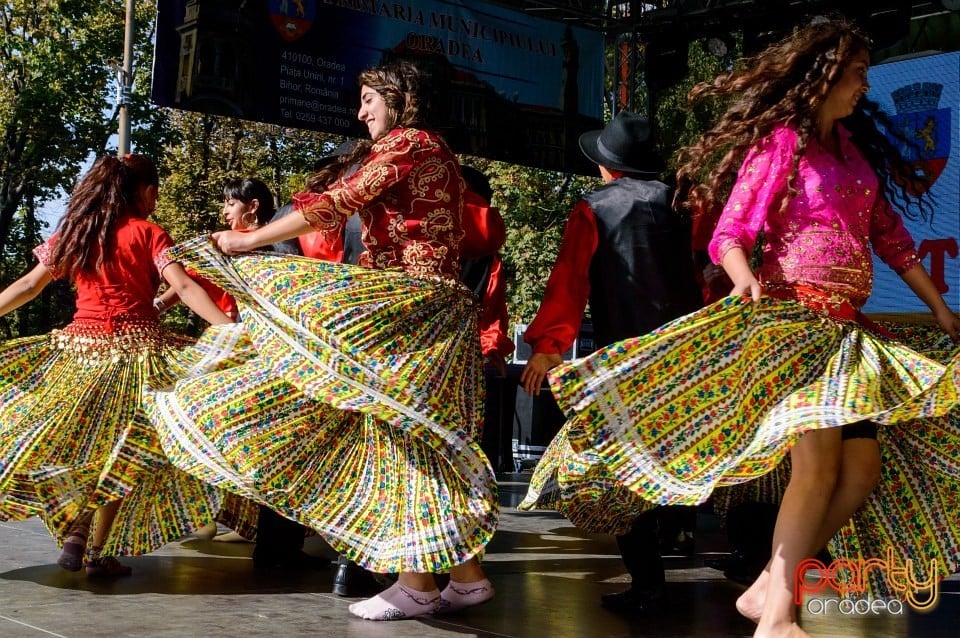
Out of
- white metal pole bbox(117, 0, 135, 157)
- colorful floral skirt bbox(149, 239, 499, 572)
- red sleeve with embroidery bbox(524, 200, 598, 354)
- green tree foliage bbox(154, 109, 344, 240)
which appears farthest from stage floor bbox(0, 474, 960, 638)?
green tree foliage bbox(154, 109, 344, 240)

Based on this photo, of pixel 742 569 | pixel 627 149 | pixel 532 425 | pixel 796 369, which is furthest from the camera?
pixel 532 425

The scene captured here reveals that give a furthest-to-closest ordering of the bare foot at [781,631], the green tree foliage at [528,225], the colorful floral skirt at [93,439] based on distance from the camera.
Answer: the green tree foliage at [528,225], the colorful floral skirt at [93,439], the bare foot at [781,631]

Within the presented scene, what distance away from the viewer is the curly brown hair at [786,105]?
3.65 metres

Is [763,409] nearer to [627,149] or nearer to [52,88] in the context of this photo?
[627,149]

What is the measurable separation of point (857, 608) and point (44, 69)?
23.4m

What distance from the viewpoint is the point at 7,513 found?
4.50 meters

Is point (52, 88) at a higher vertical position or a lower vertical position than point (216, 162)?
higher

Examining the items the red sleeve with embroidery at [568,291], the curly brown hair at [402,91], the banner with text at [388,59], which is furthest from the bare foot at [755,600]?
the banner with text at [388,59]

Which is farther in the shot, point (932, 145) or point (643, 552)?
point (932, 145)

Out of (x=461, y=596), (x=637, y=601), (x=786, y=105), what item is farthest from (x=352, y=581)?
(x=786, y=105)

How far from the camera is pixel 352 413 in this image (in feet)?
13.1

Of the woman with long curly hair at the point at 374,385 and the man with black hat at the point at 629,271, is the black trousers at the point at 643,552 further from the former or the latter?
the woman with long curly hair at the point at 374,385

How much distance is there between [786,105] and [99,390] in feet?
8.88

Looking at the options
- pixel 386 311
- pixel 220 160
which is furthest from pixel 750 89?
pixel 220 160
